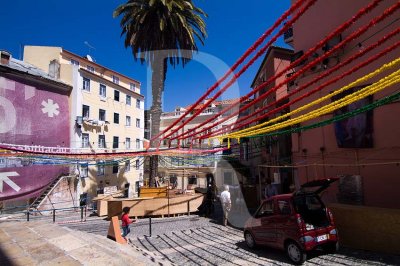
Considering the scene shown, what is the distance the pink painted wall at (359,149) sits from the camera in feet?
36.7

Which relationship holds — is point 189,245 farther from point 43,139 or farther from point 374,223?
point 43,139

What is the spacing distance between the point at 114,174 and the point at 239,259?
31.2 metres

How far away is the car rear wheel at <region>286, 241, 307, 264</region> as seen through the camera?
25.2 ft

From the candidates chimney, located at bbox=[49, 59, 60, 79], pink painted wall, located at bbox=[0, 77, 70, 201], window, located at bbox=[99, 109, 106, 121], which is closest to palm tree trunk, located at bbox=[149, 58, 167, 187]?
pink painted wall, located at bbox=[0, 77, 70, 201]

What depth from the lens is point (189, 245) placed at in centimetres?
1053

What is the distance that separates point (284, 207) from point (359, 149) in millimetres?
6371

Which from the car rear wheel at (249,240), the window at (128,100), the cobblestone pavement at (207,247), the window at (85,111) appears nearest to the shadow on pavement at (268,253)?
the cobblestone pavement at (207,247)

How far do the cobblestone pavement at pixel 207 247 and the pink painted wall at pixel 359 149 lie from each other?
4.26 metres

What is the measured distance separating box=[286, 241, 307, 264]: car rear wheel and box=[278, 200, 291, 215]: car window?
85 centimetres

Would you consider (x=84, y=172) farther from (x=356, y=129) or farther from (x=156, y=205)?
(x=356, y=129)

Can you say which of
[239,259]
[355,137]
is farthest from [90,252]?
[355,137]

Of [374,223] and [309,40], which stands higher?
[309,40]

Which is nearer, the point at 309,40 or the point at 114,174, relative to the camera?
the point at 309,40

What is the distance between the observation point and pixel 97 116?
3425 cm
